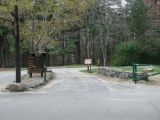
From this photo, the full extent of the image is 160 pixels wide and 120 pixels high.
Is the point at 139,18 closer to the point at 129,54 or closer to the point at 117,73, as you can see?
the point at 129,54

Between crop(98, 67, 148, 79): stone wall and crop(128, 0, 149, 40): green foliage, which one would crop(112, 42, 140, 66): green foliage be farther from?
crop(98, 67, 148, 79): stone wall

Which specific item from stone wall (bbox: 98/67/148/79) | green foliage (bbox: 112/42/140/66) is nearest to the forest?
green foliage (bbox: 112/42/140/66)

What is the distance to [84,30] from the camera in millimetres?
78812

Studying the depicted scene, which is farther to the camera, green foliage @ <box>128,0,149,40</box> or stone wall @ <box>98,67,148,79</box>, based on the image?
green foliage @ <box>128,0,149,40</box>

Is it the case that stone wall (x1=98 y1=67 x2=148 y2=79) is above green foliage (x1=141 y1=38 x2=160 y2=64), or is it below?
below

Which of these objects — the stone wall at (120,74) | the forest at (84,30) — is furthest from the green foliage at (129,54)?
the stone wall at (120,74)

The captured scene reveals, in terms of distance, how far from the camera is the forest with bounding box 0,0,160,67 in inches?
1404

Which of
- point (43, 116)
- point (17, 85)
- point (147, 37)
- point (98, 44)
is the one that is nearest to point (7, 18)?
point (17, 85)

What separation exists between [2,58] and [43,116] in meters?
67.7

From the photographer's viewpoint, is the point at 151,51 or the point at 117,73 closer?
the point at 117,73

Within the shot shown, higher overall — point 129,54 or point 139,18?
point 139,18

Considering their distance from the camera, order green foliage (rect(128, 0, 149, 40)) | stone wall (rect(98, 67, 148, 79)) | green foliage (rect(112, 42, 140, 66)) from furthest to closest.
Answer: green foliage (rect(128, 0, 149, 40))
green foliage (rect(112, 42, 140, 66))
stone wall (rect(98, 67, 148, 79))

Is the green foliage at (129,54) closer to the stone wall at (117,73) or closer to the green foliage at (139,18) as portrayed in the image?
the green foliage at (139,18)

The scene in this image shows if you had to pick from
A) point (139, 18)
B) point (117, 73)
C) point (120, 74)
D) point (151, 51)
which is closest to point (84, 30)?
point (139, 18)
